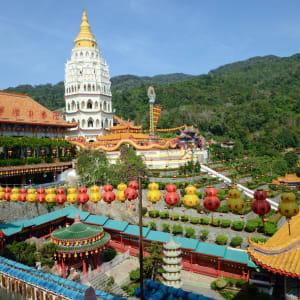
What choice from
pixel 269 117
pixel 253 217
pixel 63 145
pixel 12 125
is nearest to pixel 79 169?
pixel 63 145

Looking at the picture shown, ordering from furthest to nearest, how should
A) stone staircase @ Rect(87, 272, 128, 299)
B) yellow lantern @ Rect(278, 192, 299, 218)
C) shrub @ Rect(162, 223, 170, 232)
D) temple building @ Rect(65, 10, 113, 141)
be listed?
temple building @ Rect(65, 10, 113, 141)
shrub @ Rect(162, 223, 170, 232)
stone staircase @ Rect(87, 272, 128, 299)
yellow lantern @ Rect(278, 192, 299, 218)

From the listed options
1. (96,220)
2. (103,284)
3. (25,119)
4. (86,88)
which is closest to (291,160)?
(86,88)

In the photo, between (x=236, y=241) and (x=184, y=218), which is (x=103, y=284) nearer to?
(x=184, y=218)

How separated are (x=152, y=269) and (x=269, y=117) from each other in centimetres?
6121

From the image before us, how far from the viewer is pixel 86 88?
39.9m

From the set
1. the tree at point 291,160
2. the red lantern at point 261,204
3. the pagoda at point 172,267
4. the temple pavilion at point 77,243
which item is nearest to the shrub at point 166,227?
the temple pavilion at point 77,243

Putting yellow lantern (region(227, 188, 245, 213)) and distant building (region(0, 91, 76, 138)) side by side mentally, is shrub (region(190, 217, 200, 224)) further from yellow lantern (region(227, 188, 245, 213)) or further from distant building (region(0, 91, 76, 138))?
distant building (region(0, 91, 76, 138))

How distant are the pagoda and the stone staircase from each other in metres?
2.88

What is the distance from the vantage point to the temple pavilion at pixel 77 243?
1356 centimetres

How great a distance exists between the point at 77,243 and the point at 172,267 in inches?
194

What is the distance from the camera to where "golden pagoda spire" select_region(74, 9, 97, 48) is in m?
40.7

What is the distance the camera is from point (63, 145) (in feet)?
96.6

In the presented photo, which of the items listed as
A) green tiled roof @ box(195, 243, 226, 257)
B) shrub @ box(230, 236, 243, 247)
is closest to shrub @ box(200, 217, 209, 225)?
shrub @ box(230, 236, 243, 247)

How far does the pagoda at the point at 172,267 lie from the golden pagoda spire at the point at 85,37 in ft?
119
